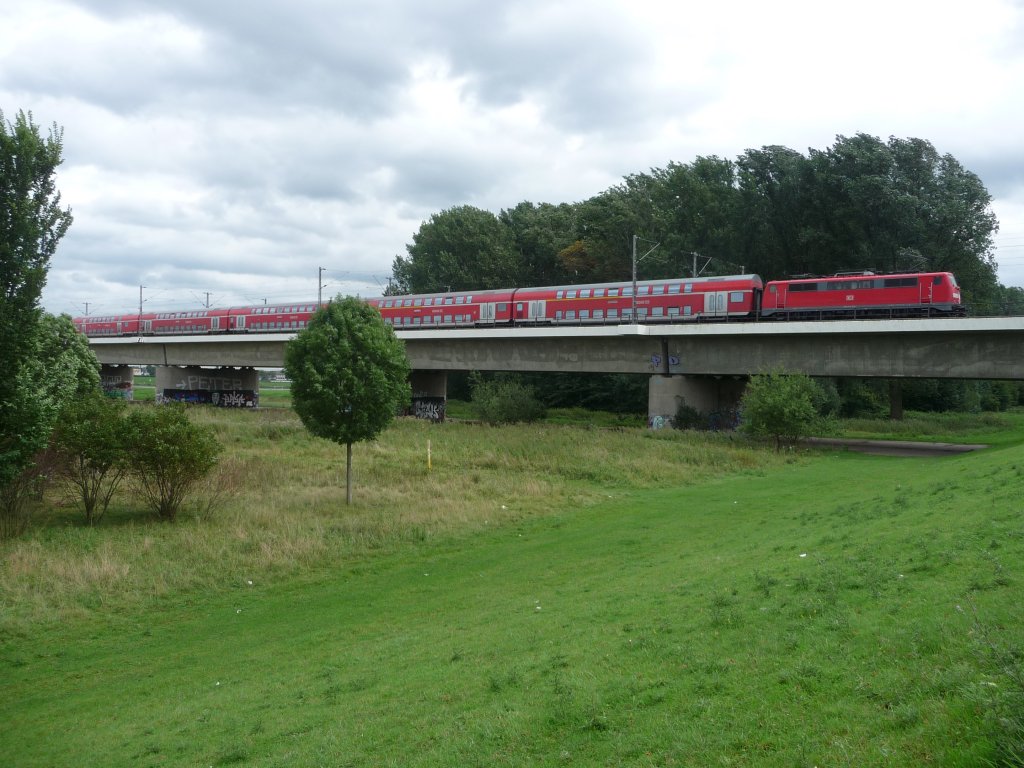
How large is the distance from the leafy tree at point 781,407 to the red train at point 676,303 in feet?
19.3

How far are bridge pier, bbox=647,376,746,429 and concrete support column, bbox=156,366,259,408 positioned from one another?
44.8 m

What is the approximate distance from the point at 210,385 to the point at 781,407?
57.8m

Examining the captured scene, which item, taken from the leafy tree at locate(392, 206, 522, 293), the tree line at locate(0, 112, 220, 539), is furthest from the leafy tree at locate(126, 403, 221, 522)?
the leafy tree at locate(392, 206, 522, 293)

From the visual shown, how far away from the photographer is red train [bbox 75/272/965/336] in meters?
39.3

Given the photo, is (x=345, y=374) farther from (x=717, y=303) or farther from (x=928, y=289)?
(x=928, y=289)

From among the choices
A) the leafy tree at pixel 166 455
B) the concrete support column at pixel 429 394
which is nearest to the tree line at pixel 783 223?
the concrete support column at pixel 429 394

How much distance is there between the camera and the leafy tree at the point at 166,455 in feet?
70.4

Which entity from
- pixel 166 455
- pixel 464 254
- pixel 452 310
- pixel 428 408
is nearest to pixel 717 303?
pixel 452 310

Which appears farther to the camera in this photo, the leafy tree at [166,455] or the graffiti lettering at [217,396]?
the graffiti lettering at [217,396]

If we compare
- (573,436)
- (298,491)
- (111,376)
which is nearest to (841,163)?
(573,436)

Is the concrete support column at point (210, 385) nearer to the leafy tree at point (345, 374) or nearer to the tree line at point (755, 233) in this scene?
the tree line at point (755, 233)

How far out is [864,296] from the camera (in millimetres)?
40188

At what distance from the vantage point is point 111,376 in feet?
301

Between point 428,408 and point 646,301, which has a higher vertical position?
point 646,301
